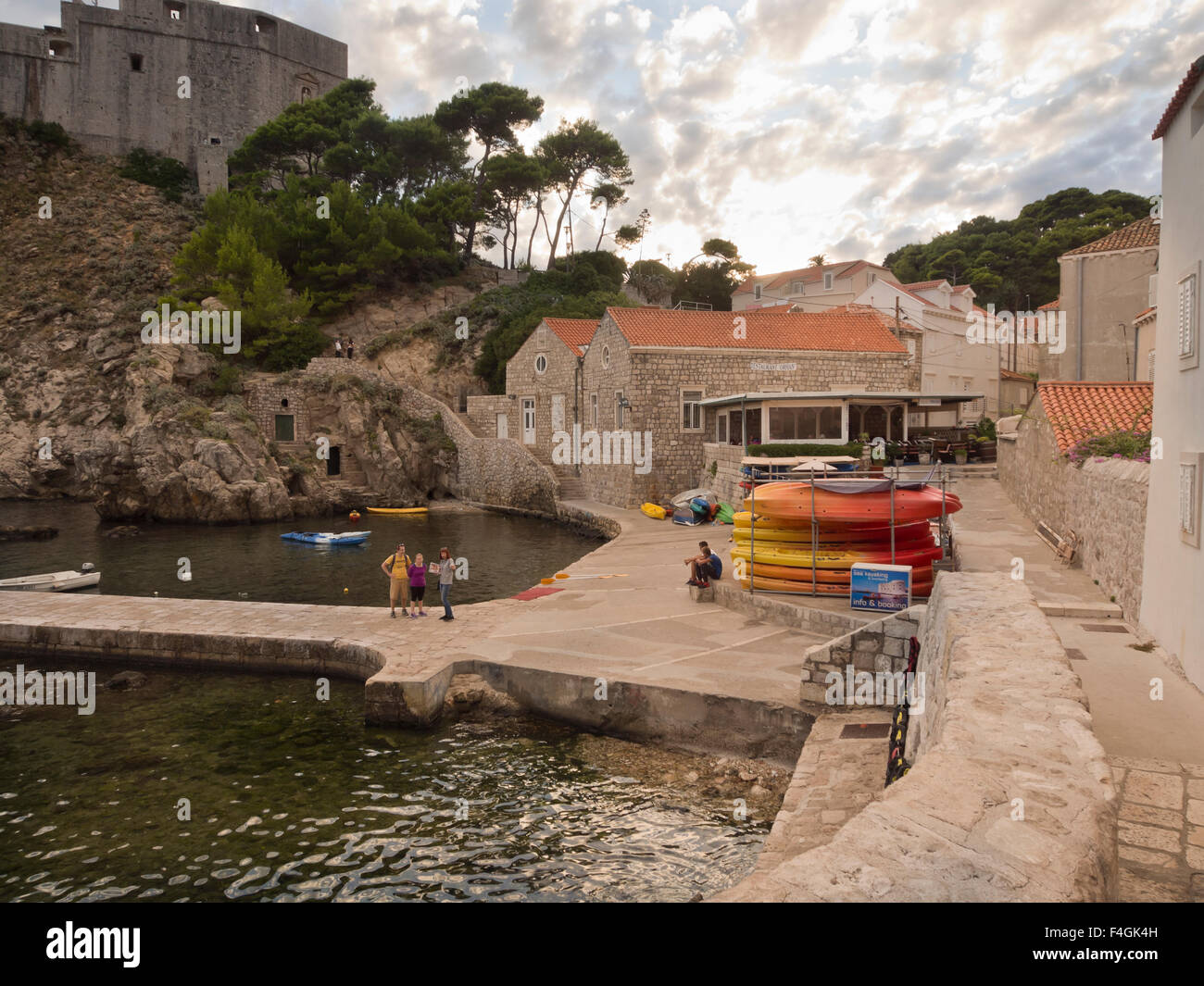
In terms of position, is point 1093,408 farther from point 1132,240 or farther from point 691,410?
point 691,410

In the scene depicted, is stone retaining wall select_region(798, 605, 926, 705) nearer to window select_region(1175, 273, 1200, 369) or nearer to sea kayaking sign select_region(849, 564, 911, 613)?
sea kayaking sign select_region(849, 564, 911, 613)

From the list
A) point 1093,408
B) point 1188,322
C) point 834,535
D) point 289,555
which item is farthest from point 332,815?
point 289,555

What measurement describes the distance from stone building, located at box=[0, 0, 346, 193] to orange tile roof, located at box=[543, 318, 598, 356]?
36.3 metres

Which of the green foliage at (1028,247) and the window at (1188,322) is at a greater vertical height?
the green foliage at (1028,247)

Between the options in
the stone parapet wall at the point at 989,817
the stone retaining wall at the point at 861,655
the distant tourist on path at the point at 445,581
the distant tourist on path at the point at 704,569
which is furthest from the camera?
the distant tourist on path at the point at 704,569

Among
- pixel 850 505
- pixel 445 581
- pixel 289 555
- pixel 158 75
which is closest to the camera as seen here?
pixel 445 581

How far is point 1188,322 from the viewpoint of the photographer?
23.9 feet

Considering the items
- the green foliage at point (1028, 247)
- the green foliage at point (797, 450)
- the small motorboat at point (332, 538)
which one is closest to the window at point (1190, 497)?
the green foliage at point (797, 450)

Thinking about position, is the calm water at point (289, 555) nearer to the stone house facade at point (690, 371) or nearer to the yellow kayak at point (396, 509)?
the yellow kayak at point (396, 509)

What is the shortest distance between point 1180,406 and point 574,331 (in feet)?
90.7

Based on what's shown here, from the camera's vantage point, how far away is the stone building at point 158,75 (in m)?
53.5

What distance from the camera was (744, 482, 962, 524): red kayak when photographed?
12812mm

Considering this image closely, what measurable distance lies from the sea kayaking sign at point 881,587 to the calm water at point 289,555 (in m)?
8.73
